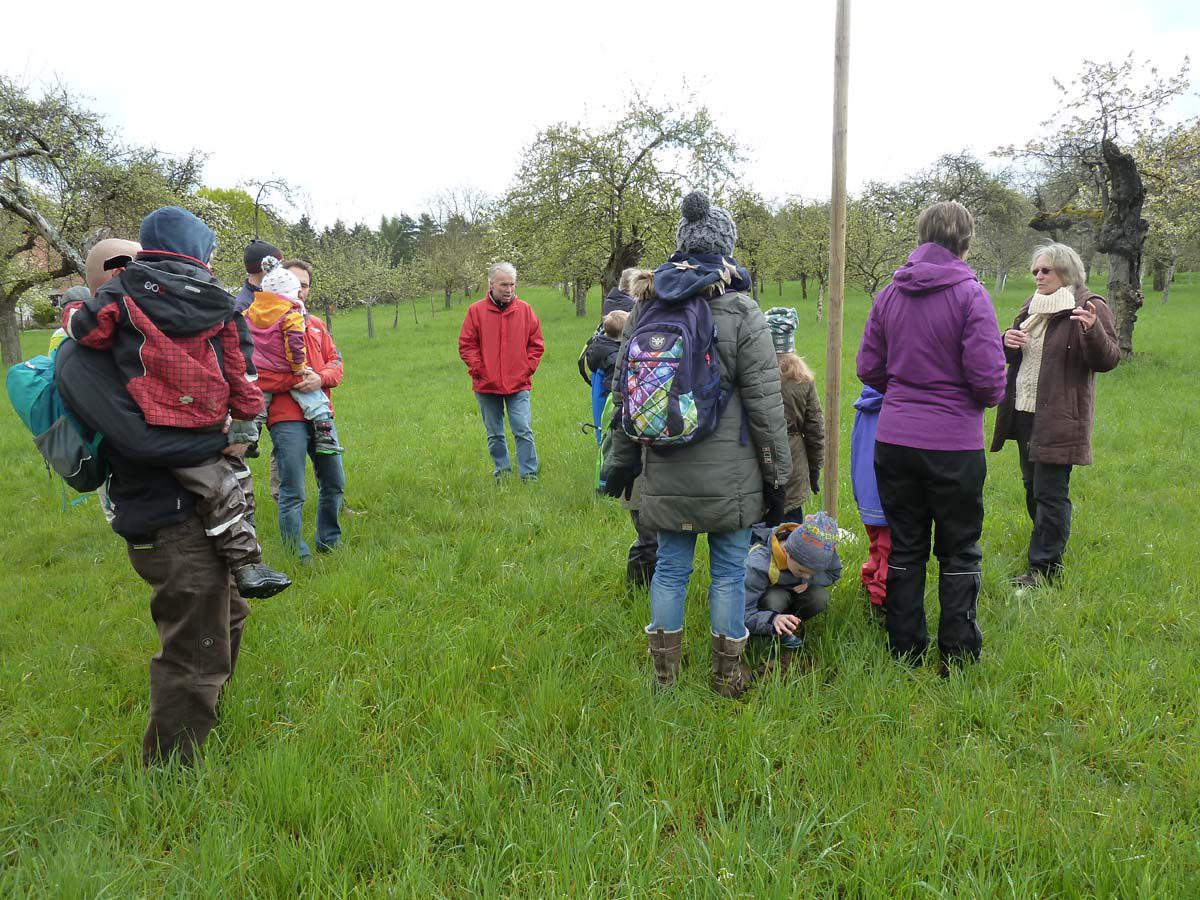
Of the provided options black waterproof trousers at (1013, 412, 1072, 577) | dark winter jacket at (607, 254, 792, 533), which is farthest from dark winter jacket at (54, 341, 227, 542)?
black waterproof trousers at (1013, 412, 1072, 577)

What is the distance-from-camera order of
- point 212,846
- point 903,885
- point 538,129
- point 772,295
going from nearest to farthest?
point 903,885 → point 212,846 → point 538,129 → point 772,295

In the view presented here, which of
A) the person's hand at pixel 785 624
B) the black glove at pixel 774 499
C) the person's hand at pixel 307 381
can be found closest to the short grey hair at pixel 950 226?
the black glove at pixel 774 499

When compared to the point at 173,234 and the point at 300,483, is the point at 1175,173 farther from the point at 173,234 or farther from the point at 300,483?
the point at 173,234

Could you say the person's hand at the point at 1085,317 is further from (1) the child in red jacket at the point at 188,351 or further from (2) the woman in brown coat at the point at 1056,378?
(1) the child in red jacket at the point at 188,351

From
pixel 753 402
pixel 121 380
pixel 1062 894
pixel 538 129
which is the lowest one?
pixel 1062 894

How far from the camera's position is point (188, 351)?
2.62m

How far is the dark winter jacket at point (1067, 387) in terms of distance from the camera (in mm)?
4227

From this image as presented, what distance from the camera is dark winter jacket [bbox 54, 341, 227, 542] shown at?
8.09ft

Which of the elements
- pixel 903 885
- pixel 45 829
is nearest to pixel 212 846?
pixel 45 829

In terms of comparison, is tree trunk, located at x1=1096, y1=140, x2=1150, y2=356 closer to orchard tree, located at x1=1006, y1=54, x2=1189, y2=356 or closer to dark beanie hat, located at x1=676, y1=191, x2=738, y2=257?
orchard tree, located at x1=1006, y1=54, x2=1189, y2=356

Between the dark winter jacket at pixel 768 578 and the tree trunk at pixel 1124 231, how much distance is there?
45.3 ft

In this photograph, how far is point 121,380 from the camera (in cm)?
253

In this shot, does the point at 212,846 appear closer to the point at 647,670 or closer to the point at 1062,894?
the point at 647,670

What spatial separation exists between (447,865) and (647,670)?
4.56 feet
